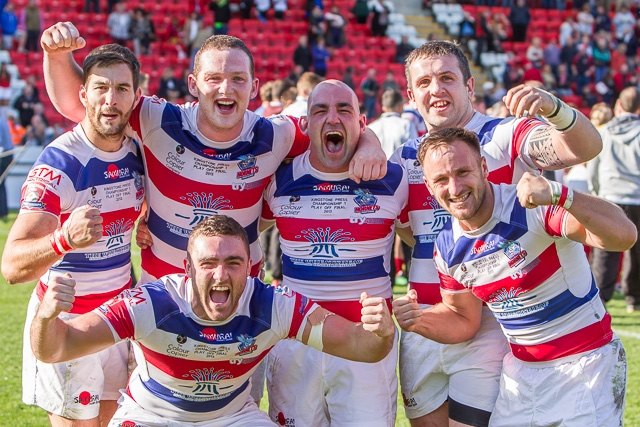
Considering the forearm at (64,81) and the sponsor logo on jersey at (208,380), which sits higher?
the forearm at (64,81)

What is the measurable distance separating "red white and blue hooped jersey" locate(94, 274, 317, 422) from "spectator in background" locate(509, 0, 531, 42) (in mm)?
23854

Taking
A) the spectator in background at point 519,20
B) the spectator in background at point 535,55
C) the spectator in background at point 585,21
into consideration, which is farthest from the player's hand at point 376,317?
the spectator in background at point 585,21

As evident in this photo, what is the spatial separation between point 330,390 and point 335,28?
2016 cm

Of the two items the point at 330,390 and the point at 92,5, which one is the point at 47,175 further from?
the point at 92,5

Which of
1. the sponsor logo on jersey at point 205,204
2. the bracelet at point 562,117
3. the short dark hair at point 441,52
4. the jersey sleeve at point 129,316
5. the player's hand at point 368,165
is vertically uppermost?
the short dark hair at point 441,52

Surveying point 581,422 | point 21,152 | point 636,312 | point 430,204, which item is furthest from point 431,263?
point 21,152

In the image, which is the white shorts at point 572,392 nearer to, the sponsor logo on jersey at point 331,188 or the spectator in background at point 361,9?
the sponsor logo on jersey at point 331,188

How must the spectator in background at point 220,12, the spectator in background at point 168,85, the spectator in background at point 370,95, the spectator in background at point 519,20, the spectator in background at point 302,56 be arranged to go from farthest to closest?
the spectator in background at point 519,20, the spectator in background at point 220,12, the spectator in background at point 302,56, the spectator in background at point 370,95, the spectator in background at point 168,85

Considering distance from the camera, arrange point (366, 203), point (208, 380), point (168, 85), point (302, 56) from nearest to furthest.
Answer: point (208, 380) < point (366, 203) < point (168, 85) < point (302, 56)

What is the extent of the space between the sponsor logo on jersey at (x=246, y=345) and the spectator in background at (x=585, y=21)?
25431 millimetres

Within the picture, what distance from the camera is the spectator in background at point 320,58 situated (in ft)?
73.1

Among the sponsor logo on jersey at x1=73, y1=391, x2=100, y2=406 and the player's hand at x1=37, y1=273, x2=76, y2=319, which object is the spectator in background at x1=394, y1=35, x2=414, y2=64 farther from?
the player's hand at x1=37, y1=273, x2=76, y2=319

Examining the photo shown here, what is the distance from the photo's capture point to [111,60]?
4.74 metres

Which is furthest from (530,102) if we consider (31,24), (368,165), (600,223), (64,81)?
(31,24)
